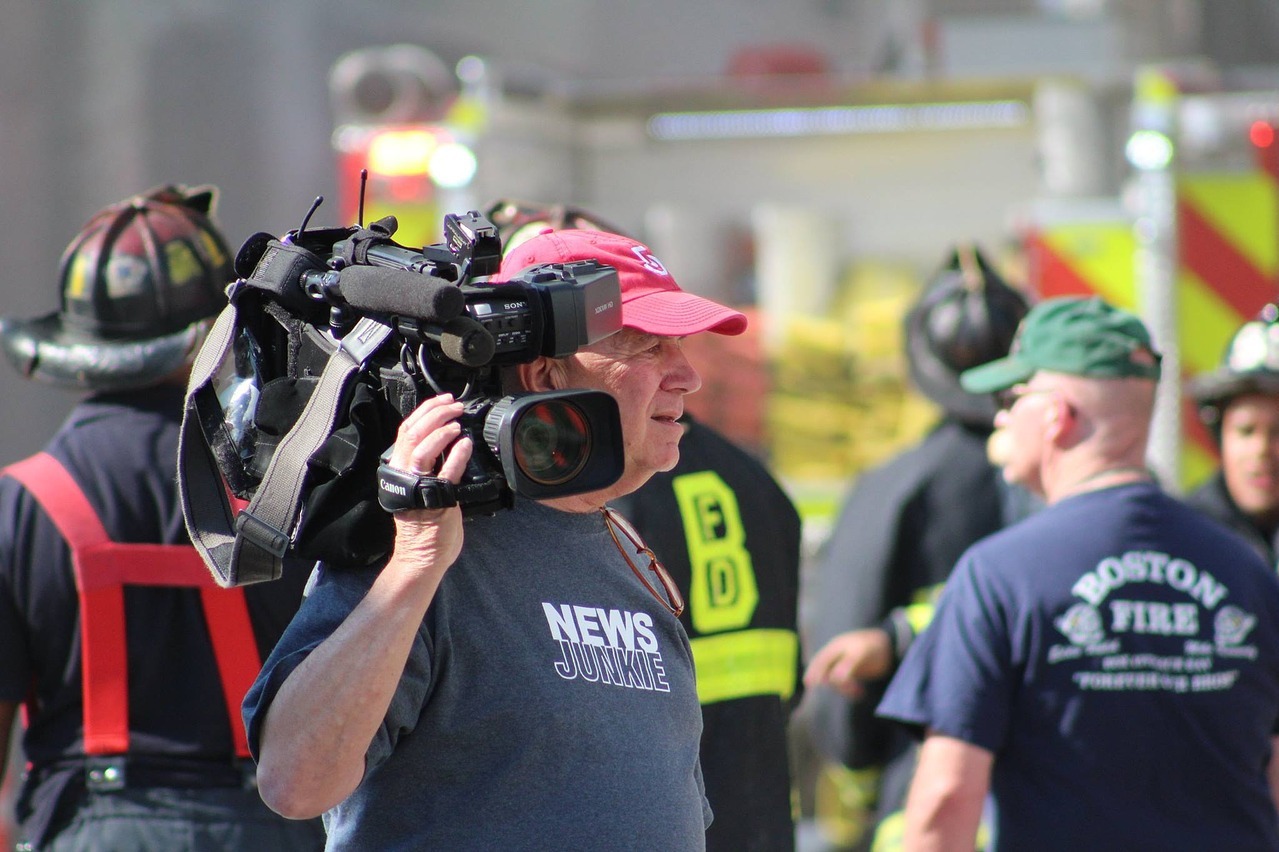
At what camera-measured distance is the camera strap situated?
1.54 m

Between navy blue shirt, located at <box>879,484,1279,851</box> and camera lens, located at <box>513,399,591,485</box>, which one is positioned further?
navy blue shirt, located at <box>879,484,1279,851</box>

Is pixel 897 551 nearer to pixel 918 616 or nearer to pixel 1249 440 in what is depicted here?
pixel 918 616

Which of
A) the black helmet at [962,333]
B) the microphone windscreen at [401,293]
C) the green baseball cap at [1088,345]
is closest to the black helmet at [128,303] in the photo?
the microphone windscreen at [401,293]

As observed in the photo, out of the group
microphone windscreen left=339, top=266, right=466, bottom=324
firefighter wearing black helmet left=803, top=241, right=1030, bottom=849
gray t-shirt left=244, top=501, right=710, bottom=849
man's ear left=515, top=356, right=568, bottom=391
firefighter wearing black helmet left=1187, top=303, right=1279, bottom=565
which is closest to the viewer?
microphone windscreen left=339, top=266, right=466, bottom=324

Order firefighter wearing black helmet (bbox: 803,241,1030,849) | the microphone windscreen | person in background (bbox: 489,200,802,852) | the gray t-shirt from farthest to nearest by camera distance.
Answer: firefighter wearing black helmet (bbox: 803,241,1030,849) < person in background (bbox: 489,200,802,852) < the gray t-shirt < the microphone windscreen

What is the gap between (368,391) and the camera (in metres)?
1.57

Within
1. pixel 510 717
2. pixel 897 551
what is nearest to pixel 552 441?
pixel 510 717

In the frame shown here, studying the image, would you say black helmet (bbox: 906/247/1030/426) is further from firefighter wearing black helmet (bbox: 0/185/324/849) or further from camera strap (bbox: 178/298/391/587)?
camera strap (bbox: 178/298/391/587)

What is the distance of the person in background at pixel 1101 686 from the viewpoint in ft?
8.35

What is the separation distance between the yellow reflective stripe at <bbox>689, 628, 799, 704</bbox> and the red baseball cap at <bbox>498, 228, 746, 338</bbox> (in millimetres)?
912

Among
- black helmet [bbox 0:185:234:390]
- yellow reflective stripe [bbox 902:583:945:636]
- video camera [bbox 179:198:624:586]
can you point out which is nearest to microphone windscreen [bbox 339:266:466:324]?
video camera [bbox 179:198:624:586]

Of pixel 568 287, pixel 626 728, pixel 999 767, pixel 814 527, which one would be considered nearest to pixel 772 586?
pixel 999 767

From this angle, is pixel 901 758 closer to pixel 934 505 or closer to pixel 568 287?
pixel 934 505

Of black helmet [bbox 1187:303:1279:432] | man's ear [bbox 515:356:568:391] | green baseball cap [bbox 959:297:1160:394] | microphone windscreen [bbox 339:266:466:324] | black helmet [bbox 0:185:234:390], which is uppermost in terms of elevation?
microphone windscreen [bbox 339:266:466:324]
